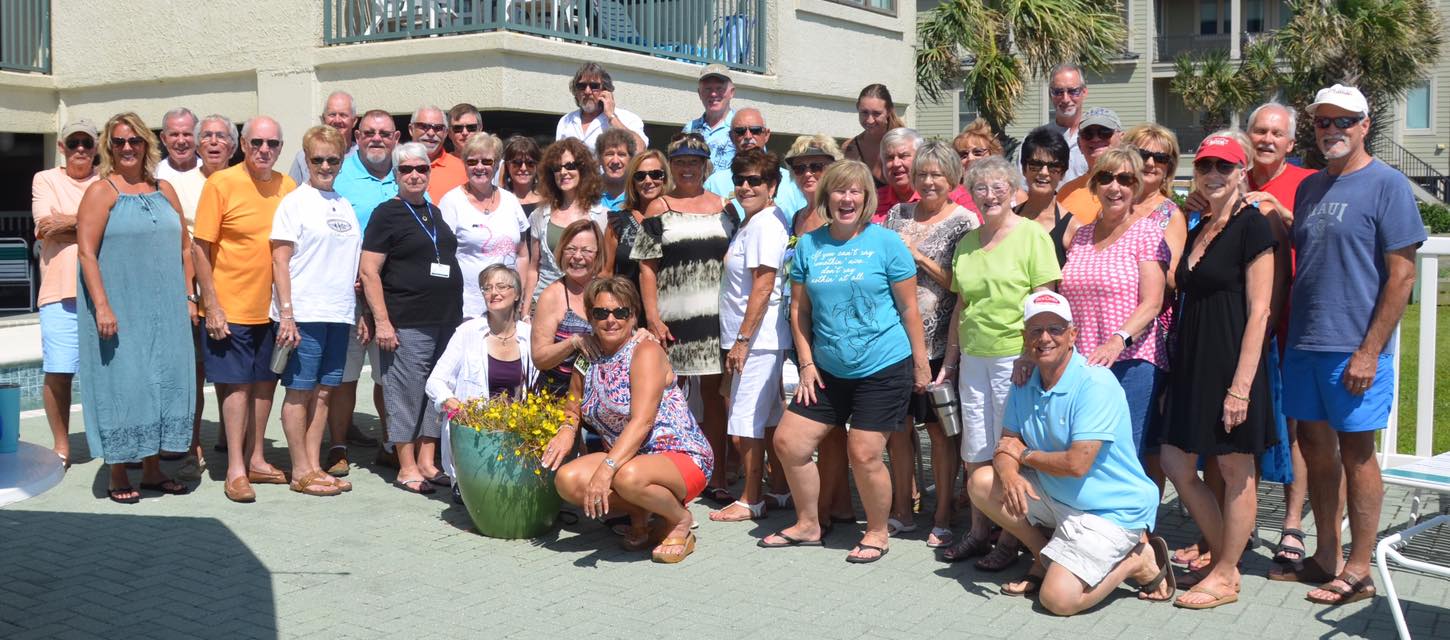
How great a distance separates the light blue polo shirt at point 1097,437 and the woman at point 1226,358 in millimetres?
283

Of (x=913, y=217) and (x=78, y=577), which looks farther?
(x=913, y=217)

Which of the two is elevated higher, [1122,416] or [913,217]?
[913,217]

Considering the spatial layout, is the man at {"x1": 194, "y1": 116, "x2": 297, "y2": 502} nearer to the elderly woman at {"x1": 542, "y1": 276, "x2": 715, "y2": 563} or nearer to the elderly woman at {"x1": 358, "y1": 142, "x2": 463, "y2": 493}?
the elderly woman at {"x1": 358, "y1": 142, "x2": 463, "y2": 493}

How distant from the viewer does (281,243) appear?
6789 millimetres

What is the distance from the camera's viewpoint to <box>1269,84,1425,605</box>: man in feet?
16.3

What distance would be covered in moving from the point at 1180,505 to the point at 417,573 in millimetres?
Result: 3793

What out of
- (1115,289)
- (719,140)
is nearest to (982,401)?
(1115,289)

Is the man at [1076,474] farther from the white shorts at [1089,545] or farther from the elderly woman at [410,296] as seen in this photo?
the elderly woman at [410,296]

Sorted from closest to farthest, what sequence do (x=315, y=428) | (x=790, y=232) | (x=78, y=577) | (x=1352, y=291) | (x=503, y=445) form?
(x=1352, y=291) < (x=78, y=577) < (x=503, y=445) < (x=790, y=232) < (x=315, y=428)

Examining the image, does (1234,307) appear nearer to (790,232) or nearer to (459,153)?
(790,232)

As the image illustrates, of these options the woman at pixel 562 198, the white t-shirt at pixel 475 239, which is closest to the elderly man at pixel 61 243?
the white t-shirt at pixel 475 239

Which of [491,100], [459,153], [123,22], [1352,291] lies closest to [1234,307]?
[1352,291]

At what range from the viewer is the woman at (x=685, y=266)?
6.57 m

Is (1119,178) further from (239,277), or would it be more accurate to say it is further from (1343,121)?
(239,277)
